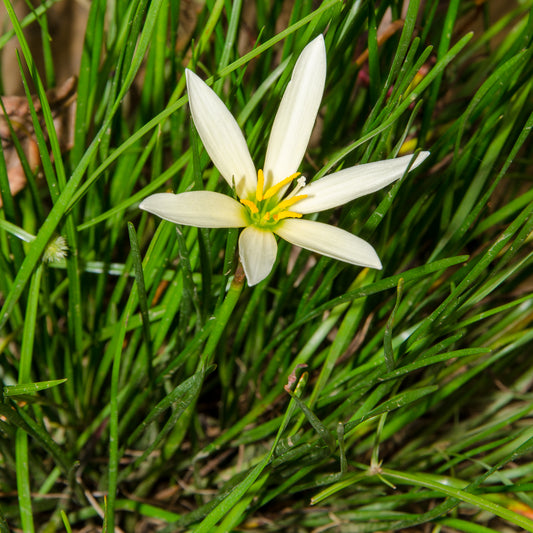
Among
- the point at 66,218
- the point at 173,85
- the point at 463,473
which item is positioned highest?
the point at 173,85

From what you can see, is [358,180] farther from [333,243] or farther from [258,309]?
[258,309]

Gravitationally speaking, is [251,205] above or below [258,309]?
above

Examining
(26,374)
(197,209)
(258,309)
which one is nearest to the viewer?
(197,209)

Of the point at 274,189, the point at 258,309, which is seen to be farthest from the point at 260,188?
the point at 258,309

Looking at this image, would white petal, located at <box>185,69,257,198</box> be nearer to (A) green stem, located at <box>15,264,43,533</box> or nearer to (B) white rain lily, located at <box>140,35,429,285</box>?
(B) white rain lily, located at <box>140,35,429,285</box>

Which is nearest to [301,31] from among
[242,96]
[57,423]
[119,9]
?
[242,96]

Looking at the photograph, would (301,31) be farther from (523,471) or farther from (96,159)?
(523,471)
